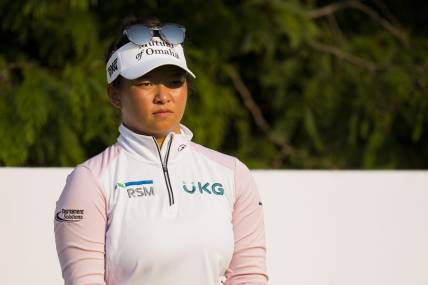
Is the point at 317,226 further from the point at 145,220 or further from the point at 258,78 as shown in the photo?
the point at 258,78

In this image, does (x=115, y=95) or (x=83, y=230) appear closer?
(x=83, y=230)

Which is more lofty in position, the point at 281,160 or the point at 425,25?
the point at 425,25

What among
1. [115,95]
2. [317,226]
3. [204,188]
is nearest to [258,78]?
[317,226]

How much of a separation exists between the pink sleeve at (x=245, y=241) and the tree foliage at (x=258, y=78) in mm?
3291

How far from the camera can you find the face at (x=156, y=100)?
81.2 inches

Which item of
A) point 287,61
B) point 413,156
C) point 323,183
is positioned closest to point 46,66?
point 287,61

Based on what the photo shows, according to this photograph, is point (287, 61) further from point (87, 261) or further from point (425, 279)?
point (87, 261)

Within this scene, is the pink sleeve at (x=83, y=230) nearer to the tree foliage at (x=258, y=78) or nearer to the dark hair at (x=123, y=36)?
the dark hair at (x=123, y=36)

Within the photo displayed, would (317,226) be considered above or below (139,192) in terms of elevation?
below

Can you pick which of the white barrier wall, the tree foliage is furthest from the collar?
the tree foliage

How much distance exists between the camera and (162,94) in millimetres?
2061

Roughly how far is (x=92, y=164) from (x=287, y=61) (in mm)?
4676

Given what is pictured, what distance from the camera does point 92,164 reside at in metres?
2.05

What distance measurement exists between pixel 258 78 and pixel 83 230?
4.90 metres
